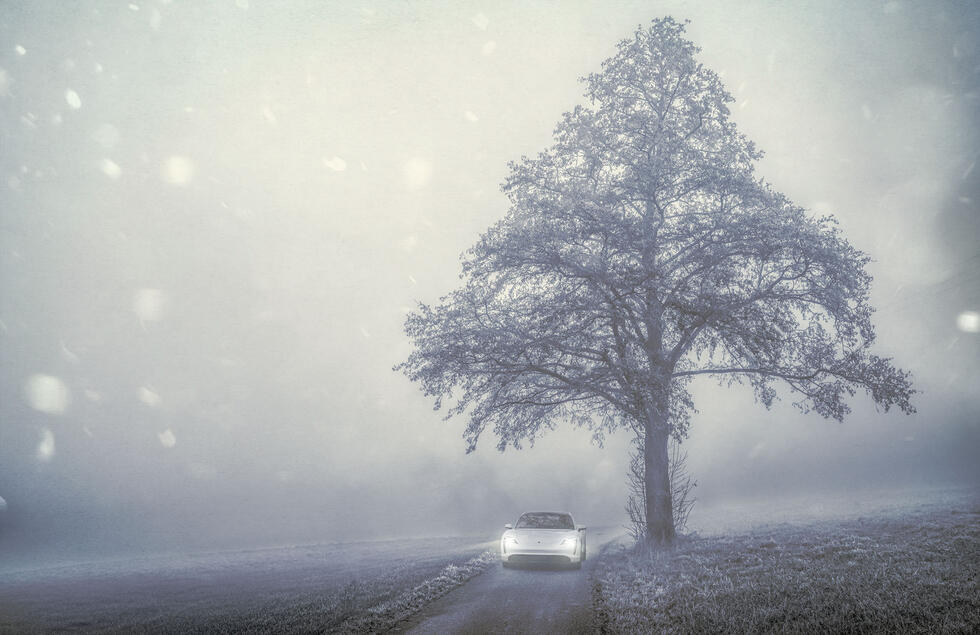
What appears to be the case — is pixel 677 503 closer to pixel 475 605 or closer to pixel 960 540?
pixel 960 540

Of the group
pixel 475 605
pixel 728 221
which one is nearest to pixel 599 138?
pixel 728 221

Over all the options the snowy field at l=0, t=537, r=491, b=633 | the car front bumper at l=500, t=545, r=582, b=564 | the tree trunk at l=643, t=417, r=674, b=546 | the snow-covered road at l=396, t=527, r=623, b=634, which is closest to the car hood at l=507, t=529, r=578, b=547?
the car front bumper at l=500, t=545, r=582, b=564

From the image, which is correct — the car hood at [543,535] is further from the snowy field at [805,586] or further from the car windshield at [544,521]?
the snowy field at [805,586]

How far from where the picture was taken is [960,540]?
41.9 feet

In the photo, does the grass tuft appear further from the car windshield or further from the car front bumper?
the car windshield

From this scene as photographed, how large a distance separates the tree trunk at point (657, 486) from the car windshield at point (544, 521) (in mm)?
2487

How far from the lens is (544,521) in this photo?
53.4 feet

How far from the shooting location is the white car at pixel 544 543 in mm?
14914

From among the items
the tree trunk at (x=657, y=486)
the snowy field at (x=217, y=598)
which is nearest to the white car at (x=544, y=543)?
the snowy field at (x=217, y=598)

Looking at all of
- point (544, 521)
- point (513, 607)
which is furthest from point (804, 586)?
point (544, 521)

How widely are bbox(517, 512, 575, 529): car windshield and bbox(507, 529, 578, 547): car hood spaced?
14.5 inches

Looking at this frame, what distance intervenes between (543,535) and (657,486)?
397 centimetres

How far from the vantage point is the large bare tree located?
15.3 m

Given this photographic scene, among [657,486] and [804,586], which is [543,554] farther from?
[804,586]
